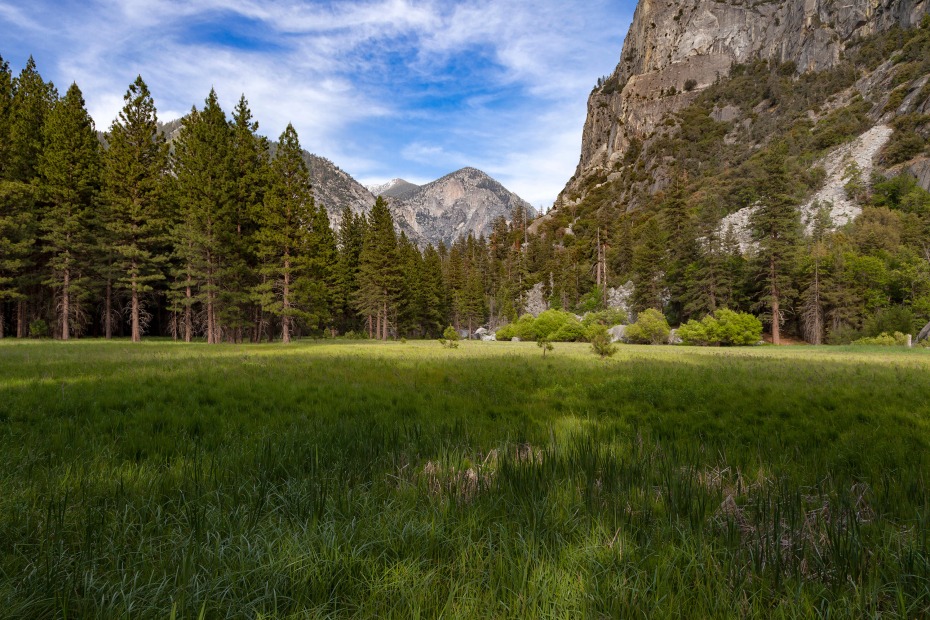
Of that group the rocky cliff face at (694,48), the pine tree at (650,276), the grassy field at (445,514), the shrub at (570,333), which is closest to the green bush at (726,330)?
the shrub at (570,333)

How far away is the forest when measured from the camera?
31.4m

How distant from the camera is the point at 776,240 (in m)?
41.6

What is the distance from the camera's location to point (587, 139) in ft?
482

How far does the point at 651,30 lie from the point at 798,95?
5888 cm

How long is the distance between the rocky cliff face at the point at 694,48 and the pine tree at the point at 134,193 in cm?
10725

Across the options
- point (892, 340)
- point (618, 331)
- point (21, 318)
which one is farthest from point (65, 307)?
point (892, 340)

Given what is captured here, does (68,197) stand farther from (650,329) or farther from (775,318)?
(775,318)

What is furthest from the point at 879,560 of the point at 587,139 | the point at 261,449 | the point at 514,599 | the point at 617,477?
the point at 587,139

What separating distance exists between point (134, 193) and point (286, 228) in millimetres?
14212

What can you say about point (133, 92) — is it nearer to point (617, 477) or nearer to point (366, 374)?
point (366, 374)

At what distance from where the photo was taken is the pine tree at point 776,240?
136 ft

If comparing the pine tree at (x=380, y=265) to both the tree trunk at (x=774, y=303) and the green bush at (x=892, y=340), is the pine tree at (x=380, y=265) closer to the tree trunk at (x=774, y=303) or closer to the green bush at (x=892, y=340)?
the tree trunk at (x=774, y=303)

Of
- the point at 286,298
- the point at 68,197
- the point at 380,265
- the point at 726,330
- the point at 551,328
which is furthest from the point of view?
the point at 380,265

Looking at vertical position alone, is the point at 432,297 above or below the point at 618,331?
above
